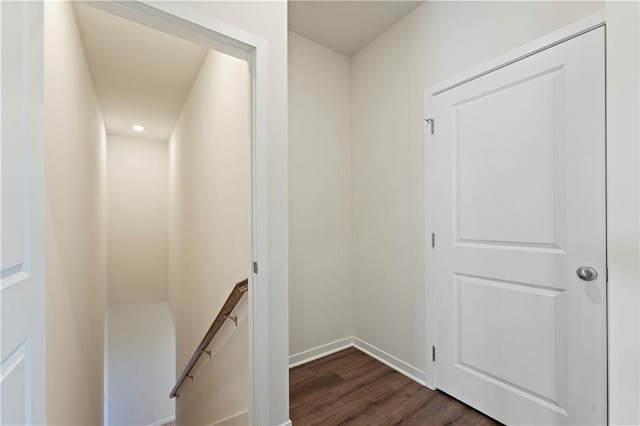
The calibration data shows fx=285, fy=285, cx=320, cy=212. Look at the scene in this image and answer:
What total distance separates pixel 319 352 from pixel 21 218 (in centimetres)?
216

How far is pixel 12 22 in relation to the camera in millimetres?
758

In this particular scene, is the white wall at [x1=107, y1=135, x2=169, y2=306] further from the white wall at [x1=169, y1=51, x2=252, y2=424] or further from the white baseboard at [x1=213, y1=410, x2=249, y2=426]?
the white baseboard at [x1=213, y1=410, x2=249, y2=426]

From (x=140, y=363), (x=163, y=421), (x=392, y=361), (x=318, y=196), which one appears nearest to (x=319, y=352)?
(x=392, y=361)

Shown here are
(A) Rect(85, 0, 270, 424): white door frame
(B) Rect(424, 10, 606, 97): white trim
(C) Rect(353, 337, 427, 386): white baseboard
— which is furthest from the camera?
(C) Rect(353, 337, 427, 386): white baseboard

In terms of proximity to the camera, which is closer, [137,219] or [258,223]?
[258,223]

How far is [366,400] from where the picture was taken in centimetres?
184

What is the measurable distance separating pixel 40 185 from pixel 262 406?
1359mm

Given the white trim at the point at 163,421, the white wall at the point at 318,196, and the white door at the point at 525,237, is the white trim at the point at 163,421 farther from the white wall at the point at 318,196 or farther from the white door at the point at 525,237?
the white door at the point at 525,237

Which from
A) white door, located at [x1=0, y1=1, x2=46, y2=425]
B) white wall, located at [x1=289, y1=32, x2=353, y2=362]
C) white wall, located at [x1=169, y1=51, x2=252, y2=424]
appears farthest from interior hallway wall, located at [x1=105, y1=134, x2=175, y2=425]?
white door, located at [x1=0, y1=1, x2=46, y2=425]

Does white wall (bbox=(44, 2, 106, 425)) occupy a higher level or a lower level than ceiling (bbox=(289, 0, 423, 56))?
lower

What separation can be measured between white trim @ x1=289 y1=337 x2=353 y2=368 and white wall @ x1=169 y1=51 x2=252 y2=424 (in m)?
0.46

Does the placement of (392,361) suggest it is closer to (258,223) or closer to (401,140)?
(258,223)

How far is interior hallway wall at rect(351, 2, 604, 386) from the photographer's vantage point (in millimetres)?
1695

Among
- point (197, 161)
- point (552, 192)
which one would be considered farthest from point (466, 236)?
point (197, 161)
